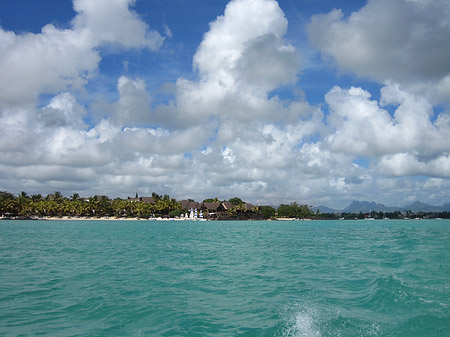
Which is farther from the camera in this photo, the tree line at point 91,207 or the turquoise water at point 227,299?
the tree line at point 91,207

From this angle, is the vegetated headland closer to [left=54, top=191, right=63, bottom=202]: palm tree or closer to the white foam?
[left=54, top=191, right=63, bottom=202]: palm tree

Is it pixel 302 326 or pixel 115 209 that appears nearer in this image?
pixel 302 326

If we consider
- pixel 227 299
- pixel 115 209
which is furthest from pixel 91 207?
pixel 227 299

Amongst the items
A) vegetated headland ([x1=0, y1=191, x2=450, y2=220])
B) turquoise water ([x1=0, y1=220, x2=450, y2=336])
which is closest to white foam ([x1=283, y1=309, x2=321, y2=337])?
turquoise water ([x1=0, y1=220, x2=450, y2=336])

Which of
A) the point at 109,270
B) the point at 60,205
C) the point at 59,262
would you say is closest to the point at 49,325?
the point at 109,270

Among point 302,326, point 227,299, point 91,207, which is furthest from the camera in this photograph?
point 91,207

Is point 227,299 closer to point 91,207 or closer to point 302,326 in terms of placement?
point 302,326

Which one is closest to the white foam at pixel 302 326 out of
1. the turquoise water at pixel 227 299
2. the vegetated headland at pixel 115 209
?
the turquoise water at pixel 227 299

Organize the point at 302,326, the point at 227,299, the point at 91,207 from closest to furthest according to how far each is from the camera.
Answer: the point at 302,326
the point at 227,299
the point at 91,207

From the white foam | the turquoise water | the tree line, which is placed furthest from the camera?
the tree line

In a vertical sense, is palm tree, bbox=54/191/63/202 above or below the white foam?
above

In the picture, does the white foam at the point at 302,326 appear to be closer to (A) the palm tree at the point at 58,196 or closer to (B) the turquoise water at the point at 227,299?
(B) the turquoise water at the point at 227,299

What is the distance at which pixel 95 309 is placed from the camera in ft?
41.8

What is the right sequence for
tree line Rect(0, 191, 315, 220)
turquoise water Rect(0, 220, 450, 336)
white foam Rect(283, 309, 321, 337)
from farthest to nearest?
tree line Rect(0, 191, 315, 220), turquoise water Rect(0, 220, 450, 336), white foam Rect(283, 309, 321, 337)
